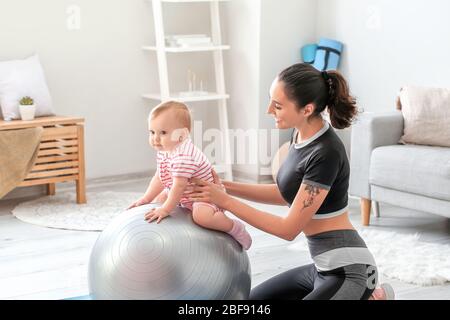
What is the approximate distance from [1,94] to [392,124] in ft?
7.67

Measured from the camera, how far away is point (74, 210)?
4730mm

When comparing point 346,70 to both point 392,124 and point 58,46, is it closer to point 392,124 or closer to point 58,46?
point 392,124

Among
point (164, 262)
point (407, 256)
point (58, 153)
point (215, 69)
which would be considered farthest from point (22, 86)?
point (164, 262)

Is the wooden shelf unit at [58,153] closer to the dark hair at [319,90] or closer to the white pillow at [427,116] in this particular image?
the white pillow at [427,116]

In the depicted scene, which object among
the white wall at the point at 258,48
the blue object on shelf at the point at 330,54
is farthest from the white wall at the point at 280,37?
the blue object on shelf at the point at 330,54

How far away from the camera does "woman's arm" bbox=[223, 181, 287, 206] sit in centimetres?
271

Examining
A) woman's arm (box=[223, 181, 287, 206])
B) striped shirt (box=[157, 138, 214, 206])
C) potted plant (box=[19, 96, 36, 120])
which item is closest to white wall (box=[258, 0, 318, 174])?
potted plant (box=[19, 96, 36, 120])

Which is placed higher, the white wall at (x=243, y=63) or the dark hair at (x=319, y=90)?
the dark hair at (x=319, y=90)

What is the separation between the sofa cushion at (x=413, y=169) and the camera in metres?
4.05

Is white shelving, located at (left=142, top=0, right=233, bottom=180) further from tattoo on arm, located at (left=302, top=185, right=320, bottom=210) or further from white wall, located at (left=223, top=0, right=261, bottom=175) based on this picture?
tattoo on arm, located at (left=302, top=185, right=320, bottom=210)

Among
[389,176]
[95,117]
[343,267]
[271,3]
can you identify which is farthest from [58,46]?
[343,267]

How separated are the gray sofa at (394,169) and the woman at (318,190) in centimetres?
167

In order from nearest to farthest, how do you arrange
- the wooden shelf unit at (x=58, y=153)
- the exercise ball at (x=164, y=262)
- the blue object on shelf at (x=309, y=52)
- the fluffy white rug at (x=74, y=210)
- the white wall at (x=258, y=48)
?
the exercise ball at (x=164, y=262)
the fluffy white rug at (x=74, y=210)
the wooden shelf unit at (x=58, y=153)
the white wall at (x=258, y=48)
the blue object on shelf at (x=309, y=52)
